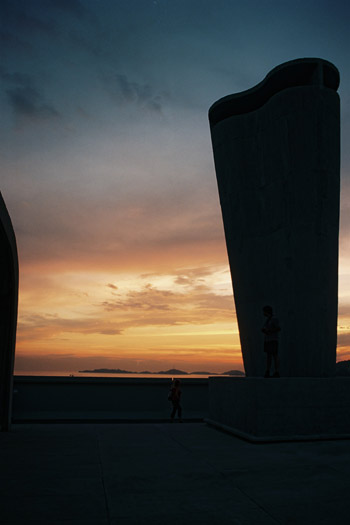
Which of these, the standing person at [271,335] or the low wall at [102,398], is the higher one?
the standing person at [271,335]

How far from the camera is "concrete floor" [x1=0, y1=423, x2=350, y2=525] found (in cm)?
466

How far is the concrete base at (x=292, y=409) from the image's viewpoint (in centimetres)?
970

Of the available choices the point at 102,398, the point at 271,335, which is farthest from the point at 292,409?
the point at 102,398

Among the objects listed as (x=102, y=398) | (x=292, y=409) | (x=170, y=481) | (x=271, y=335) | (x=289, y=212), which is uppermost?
(x=289, y=212)

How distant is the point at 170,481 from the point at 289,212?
781 cm

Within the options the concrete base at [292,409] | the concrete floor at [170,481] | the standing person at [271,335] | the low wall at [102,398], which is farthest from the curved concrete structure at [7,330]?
the standing person at [271,335]

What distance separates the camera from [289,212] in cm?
1181

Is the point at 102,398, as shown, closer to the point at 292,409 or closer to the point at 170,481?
the point at 292,409

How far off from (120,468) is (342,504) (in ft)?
10.7

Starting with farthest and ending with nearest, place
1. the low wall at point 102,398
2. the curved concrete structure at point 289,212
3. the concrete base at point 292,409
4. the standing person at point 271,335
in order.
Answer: the low wall at point 102,398 < the curved concrete structure at point 289,212 < the standing person at point 271,335 < the concrete base at point 292,409

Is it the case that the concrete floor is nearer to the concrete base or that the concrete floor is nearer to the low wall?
the concrete base

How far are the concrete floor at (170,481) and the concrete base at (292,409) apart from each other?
0.46 meters

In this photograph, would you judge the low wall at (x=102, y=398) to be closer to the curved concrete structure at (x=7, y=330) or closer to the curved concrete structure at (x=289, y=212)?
the curved concrete structure at (x=7, y=330)

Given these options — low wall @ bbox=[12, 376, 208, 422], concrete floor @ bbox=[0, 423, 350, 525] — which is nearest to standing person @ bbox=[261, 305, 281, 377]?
concrete floor @ bbox=[0, 423, 350, 525]
